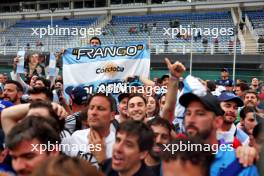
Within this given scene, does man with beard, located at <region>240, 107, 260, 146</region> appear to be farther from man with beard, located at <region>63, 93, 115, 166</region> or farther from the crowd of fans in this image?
man with beard, located at <region>63, 93, 115, 166</region>

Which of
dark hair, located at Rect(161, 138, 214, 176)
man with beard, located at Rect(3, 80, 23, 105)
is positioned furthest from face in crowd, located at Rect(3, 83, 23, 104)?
dark hair, located at Rect(161, 138, 214, 176)

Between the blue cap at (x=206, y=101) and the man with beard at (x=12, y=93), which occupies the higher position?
the blue cap at (x=206, y=101)

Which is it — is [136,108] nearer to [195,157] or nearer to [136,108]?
[136,108]

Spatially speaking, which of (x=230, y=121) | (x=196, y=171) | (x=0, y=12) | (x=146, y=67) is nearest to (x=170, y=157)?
(x=196, y=171)

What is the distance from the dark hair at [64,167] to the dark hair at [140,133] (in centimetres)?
106

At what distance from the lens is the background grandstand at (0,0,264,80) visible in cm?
1859

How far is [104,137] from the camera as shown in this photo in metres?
3.46

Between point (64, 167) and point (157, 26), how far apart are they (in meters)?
22.8

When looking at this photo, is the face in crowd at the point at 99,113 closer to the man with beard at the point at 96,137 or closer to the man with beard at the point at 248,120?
the man with beard at the point at 96,137

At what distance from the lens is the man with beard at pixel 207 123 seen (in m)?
2.59

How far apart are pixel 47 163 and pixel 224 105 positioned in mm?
2676

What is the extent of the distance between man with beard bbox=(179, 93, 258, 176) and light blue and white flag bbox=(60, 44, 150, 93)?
3.29 meters

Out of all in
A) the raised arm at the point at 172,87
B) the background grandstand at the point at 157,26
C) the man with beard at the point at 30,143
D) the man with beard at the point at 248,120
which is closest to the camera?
Answer: the man with beard at the point at 30,143

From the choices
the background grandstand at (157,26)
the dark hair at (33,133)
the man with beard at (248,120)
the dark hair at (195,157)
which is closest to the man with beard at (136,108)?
the man with beard at (248,120)
